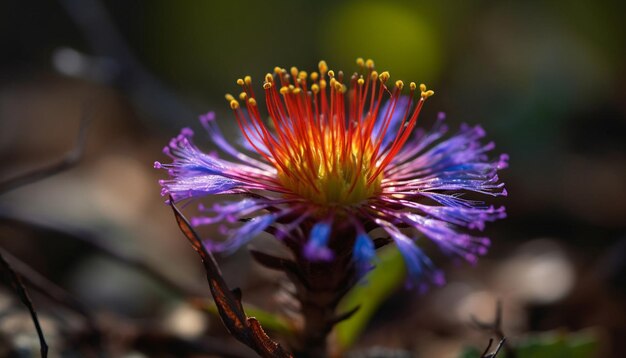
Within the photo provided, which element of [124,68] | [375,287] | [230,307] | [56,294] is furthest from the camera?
[124,68]

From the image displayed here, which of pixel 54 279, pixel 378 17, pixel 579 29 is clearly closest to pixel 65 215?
pixel 54 279

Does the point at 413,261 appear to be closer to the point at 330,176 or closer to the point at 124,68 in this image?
the point at 330,176

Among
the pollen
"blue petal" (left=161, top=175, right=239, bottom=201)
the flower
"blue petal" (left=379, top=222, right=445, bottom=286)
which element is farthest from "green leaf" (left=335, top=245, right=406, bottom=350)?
"blue petal" (left=161, top=175, right=239, bottom=201)

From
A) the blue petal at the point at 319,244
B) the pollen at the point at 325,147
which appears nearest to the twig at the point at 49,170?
the pollen at the point at 325,147

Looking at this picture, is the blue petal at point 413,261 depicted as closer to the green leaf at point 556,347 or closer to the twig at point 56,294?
the green leaf at point 556,347

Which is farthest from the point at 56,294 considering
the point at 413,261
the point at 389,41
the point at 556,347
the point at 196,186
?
the point at 389,41

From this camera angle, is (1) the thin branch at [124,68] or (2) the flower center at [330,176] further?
(1) the thin branch at [124,68]
